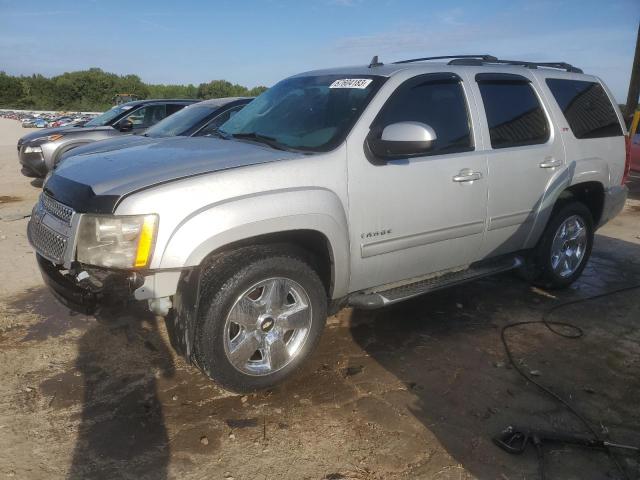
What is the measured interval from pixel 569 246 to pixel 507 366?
197cm

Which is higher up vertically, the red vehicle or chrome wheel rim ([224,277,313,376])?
the red vehicle

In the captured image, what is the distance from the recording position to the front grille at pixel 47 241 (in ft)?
9.21

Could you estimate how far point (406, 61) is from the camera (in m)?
4.18

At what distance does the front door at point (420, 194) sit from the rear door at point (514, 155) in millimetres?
159

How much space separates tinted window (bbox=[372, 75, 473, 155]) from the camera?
3529 millimetres

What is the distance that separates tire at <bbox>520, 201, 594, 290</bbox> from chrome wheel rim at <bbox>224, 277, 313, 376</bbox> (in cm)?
253

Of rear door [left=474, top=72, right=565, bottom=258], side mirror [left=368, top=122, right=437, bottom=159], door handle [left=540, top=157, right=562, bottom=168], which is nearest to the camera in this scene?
side mirror [left=368, top=122, right=437, bottom=159]

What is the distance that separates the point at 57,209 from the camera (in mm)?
2936

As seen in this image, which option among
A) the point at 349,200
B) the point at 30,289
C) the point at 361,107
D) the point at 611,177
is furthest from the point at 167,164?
the point at 611,177

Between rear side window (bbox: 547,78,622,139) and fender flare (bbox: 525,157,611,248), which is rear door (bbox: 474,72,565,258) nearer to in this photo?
fender flare (bbox: 525,157,611,248)

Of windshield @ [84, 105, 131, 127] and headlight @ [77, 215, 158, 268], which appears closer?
headlight @ [77, 215, 158, 268]

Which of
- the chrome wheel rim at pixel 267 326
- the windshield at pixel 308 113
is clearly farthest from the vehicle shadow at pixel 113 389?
the windshield at pixel 308 113

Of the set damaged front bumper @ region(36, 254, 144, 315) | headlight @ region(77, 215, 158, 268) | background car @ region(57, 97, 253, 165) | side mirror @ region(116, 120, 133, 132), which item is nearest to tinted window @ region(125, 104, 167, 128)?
side mirror @ region(116, 120, 133, 132)

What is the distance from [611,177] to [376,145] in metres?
2.94
